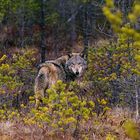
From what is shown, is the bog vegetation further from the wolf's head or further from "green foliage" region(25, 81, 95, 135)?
the wolf's head

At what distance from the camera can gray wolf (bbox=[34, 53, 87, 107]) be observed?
802 centimetres

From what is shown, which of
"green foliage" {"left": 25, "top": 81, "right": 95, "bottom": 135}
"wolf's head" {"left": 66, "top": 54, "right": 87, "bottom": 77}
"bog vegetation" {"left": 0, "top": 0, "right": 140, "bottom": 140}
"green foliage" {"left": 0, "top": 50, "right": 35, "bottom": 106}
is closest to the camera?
"green foliage" {"left": 25, "top": 81, "right": 95, "bottom": 135}

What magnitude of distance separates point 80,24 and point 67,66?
19.7 meters

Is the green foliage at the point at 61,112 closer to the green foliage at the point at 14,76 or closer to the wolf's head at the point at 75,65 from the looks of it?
the green foliage at the point at 14,76

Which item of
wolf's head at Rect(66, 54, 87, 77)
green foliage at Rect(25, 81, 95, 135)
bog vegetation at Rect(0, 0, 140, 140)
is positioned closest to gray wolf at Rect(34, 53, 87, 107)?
wolf's head at Rect(66, 54, 87, 77)

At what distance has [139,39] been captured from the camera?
10.2 ft

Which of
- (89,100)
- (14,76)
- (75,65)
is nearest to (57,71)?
(75,65)

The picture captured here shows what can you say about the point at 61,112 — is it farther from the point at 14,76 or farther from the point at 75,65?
the point at 14,76

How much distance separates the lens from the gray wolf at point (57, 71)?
26.3ft

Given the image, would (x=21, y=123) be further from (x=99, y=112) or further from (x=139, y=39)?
(x=139, y=39)

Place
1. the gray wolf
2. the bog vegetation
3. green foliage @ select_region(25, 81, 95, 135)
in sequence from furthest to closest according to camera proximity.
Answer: the gray wolf
the bog vegetation
green foliage @ select_region(25, 81, 95, 135)

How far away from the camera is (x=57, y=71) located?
27.5ft

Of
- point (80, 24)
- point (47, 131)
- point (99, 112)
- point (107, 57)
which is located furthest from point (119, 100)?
point (80, 24)

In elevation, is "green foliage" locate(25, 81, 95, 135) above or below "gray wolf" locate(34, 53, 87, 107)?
below
